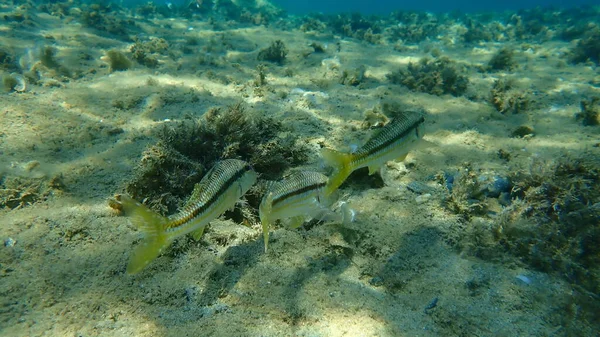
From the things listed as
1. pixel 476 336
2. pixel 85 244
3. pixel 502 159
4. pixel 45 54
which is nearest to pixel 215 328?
pixel 85 244

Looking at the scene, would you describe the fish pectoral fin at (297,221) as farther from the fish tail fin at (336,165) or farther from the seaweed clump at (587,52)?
the seaweed clump at (587,52)

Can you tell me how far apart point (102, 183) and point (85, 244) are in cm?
116

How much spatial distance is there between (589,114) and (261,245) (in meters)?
7.64

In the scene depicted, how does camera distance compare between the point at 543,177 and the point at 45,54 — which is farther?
the point at 45,54

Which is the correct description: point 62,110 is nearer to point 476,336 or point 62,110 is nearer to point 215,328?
point 215,328

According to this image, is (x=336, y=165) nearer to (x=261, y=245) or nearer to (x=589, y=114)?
(x=261, y=245)

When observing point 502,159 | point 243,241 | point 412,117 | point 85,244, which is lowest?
point 85,244

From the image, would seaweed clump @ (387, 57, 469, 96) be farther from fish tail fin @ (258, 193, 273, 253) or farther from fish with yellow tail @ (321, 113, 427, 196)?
fish tail fin @ (258, 193, 273, 253)

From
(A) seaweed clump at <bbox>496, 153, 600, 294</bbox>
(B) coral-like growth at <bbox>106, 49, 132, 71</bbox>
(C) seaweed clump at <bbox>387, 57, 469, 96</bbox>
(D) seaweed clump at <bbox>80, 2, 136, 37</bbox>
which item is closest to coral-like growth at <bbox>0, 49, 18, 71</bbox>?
(B) coral-like growth at <bbox>106, 49, 132, 71</bbox>

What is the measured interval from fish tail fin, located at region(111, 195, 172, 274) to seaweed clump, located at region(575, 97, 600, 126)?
8.53 m

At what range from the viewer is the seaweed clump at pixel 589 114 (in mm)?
6898

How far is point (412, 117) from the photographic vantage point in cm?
366

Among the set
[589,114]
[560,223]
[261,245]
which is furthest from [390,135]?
[589,114]

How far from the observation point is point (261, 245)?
353 centimetres
